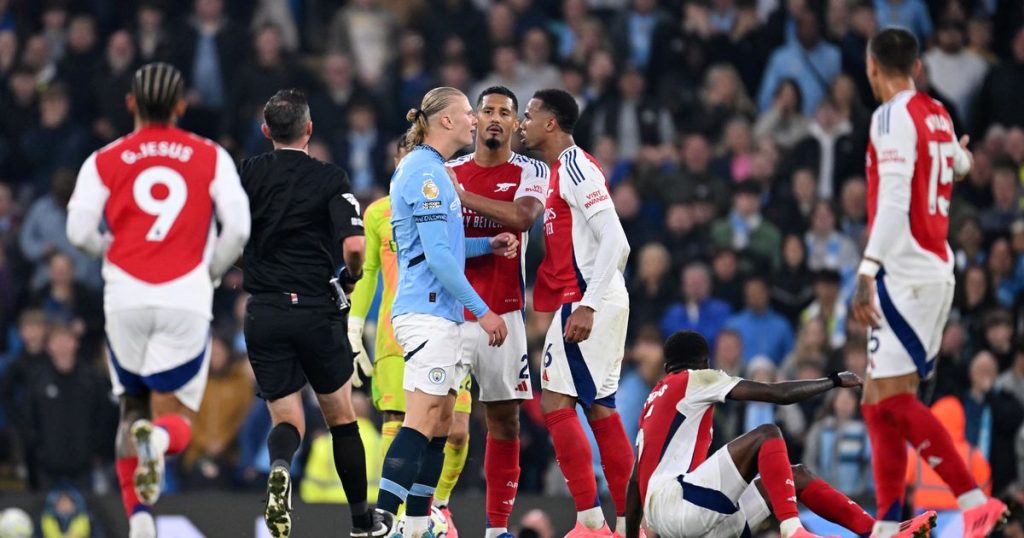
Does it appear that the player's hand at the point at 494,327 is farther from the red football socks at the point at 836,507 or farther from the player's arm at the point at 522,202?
the red football socks at the point at 836,507

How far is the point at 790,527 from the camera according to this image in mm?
10156

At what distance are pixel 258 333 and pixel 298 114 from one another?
1.34 meters

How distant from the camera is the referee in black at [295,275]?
991 centimetres

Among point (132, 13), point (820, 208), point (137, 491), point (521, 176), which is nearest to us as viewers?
point (137, 491)

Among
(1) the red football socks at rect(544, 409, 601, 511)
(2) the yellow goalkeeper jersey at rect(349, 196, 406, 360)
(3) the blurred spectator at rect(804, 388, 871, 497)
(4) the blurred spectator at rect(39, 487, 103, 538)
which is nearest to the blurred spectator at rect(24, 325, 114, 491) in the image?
(4) the blurred spectator at rect(39, 487, 103, 538)

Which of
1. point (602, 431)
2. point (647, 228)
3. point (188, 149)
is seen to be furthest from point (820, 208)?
point (188, 149)

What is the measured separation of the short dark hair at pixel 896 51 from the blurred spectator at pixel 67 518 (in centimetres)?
865

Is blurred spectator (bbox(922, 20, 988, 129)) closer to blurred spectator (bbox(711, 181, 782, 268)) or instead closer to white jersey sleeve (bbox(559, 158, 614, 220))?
blurred spectator (bbox(711, 181, 782, 268))

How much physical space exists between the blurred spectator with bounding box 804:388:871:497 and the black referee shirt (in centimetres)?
665

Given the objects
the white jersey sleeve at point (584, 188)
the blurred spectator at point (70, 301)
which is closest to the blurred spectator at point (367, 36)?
the blurred spectator at point (70, 301)

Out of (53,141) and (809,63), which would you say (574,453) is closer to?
(809,63)

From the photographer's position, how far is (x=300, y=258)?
1000 centimetres

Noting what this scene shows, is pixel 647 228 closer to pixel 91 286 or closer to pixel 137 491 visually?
pixel 91 286

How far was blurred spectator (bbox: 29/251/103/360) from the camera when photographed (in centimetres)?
1738
